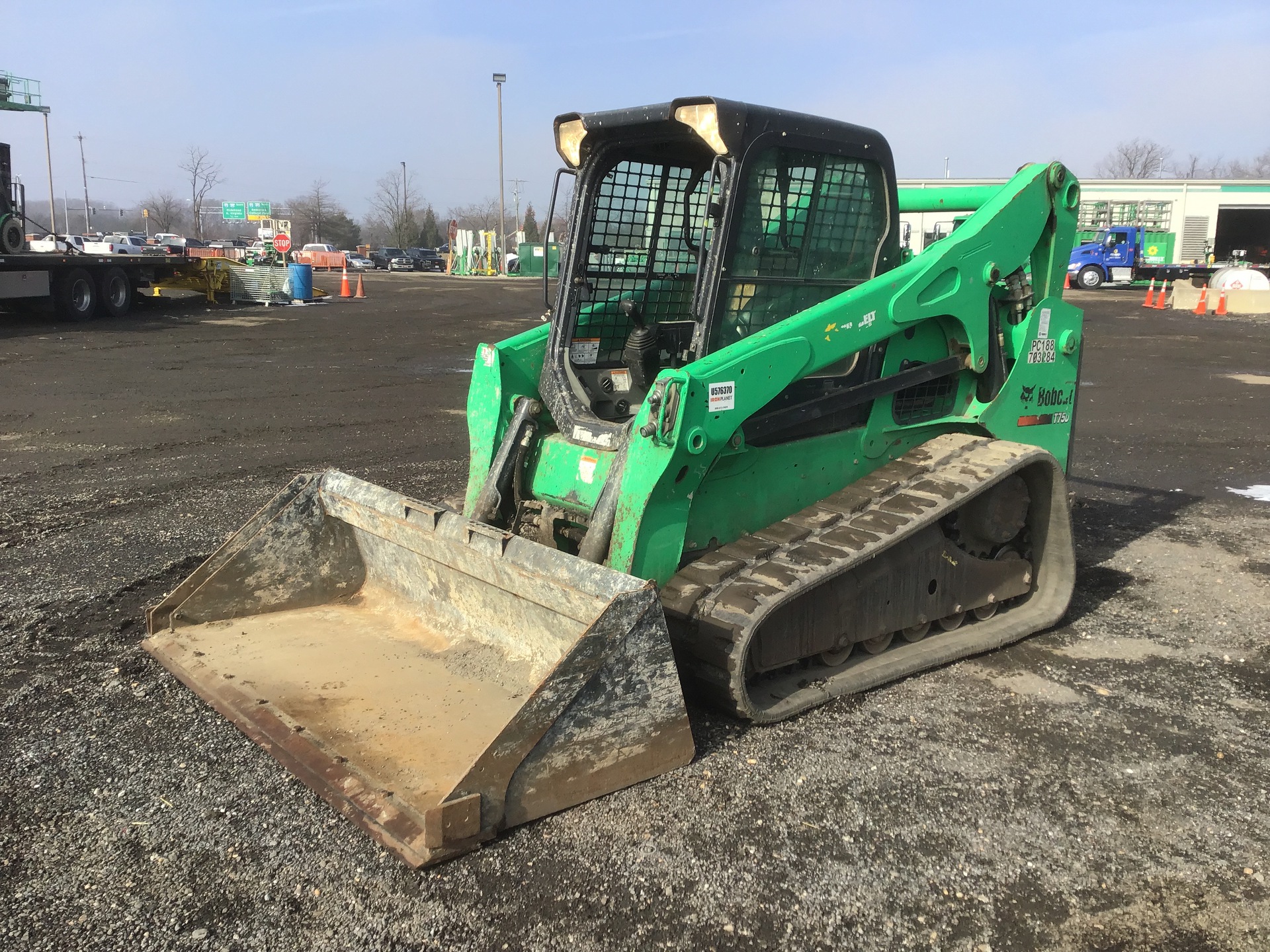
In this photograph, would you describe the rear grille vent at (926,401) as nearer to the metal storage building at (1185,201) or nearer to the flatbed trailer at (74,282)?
the flatbed trailer at (74,282)

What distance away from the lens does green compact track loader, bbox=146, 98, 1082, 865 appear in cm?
354

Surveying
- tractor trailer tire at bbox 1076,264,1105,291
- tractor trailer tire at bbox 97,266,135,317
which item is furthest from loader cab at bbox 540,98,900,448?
tractor trailer tire at bbox 1076,264,1105,291

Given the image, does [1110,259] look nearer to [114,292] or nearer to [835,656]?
[114,292]

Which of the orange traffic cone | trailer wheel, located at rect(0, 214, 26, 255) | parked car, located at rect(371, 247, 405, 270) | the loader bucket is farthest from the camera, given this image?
parked car, located at rect(371, 247, 405, 270)

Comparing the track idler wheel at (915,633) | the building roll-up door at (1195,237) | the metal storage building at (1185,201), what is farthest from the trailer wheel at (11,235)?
the building roll-up door at (1195,237)

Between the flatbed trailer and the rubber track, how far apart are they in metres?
18.3

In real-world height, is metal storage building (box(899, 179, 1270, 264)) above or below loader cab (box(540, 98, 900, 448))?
above

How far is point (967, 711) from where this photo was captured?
4.29 metres

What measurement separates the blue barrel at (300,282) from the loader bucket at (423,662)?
74.8ft

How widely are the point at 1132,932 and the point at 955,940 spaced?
0.49 metres

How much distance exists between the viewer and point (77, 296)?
20.3m

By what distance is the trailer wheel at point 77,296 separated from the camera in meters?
19.9

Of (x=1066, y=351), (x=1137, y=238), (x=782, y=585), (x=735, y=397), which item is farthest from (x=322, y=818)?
(x=1137, y=238)

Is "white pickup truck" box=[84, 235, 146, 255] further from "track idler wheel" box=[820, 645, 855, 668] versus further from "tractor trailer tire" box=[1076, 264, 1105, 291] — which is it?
"track idler wheel" box=[820, 645, 855, 668]
